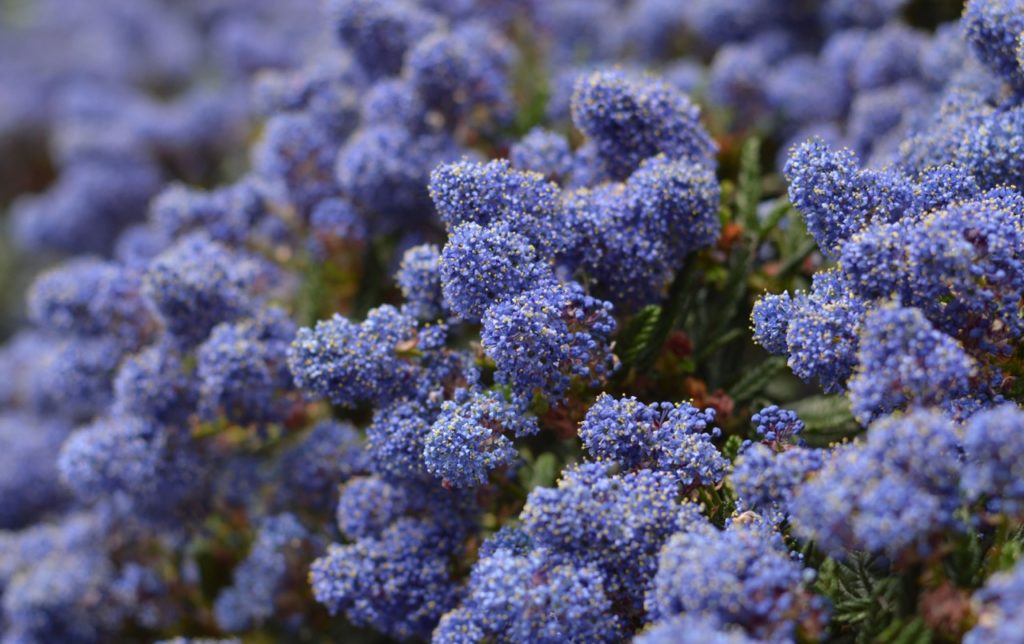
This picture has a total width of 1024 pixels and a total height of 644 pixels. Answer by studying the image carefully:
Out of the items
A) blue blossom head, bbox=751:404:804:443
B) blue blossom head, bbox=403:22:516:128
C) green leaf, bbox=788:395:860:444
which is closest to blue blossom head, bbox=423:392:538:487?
blue blossom head, bbox=751:404:804:443

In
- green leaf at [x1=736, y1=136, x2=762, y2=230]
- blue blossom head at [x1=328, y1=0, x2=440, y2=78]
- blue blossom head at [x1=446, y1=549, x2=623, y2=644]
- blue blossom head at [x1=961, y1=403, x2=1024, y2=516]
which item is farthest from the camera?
blue blossom head at [x1=328, y1=0, x2=440, y2=78]

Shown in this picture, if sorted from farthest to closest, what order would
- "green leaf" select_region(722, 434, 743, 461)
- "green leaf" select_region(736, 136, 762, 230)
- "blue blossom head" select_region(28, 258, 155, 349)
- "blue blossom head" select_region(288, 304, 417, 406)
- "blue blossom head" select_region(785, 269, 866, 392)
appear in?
"blue blossom head" select_region(28, 258, 155, 349) < "green leaf" select_region(736, 136, 762, 230) < "blue blossom head" select_region(288, 304, 417, 406) < "green leaf" select_region(722, 434, 743, 461) < "blue blossom head" select_region(785, 269, 866, 392)

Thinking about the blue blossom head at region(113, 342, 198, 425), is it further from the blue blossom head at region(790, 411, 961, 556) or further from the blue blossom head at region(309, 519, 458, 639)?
the blue blossom head at region(790, 411, 961, 556)

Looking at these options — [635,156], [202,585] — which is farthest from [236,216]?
[635,156]

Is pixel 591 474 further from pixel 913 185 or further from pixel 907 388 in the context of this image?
pixel 913 185

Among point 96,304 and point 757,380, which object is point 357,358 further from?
point 96,304

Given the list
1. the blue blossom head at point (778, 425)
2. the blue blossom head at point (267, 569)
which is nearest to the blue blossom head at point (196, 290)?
the blue blossom head at point (267, 569)

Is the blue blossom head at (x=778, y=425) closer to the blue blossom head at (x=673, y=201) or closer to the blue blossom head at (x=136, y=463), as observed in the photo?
the blue blossom head at (x=673, y=201)
